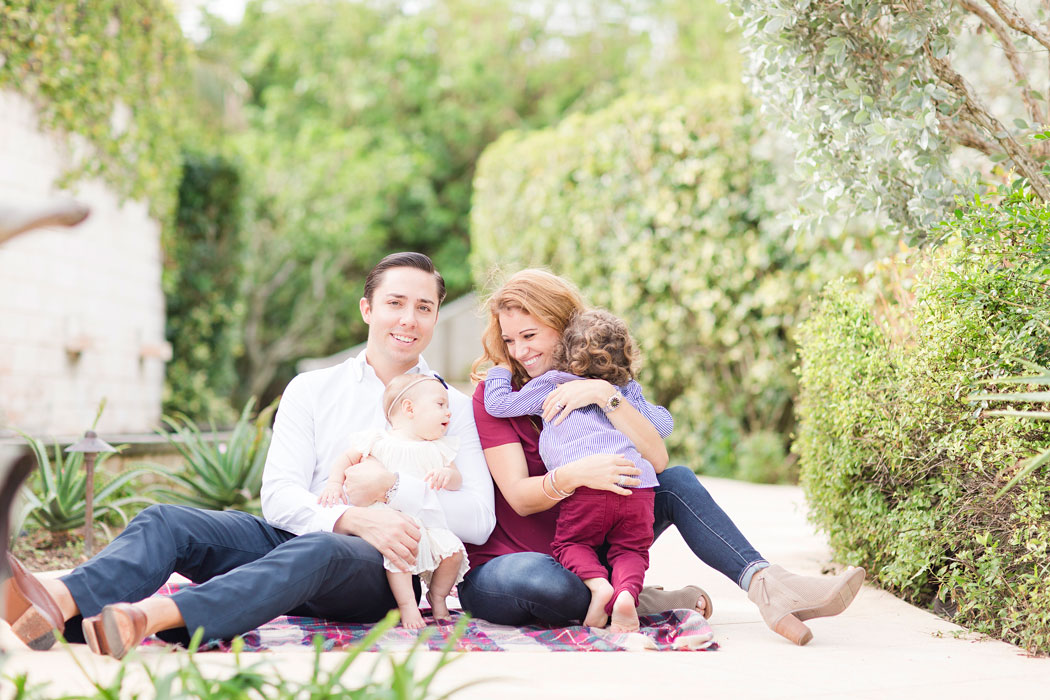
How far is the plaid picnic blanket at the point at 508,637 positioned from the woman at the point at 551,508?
8 cm

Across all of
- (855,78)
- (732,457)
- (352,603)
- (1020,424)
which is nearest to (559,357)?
(352,603)

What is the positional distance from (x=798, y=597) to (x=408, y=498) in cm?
131

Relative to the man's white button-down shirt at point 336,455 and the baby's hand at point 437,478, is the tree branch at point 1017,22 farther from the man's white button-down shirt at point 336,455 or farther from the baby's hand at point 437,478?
the baby's hand at point 437,478

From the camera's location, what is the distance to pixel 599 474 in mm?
3219

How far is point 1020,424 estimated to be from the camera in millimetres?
3209

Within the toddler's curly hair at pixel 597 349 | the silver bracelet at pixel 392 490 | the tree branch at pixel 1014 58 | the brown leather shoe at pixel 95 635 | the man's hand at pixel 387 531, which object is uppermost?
the tree branch at pixel 1014 58

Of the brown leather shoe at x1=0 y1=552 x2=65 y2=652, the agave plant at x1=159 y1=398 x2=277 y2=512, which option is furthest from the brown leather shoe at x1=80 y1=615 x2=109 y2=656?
the agave plant at x1=159 y1=398 x2=277 y2=512

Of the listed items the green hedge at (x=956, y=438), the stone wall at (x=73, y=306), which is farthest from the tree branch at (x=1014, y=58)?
the stone wall at (x=73, y=306)

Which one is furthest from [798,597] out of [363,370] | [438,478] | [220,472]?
[220,472]

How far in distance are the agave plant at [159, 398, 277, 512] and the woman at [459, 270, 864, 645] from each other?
8.08ft

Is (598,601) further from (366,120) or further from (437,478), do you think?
(366,120)

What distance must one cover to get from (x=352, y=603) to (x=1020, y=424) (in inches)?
86.5

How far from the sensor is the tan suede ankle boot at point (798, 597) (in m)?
3.22

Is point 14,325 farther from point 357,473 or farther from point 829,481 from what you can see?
point 829,481
